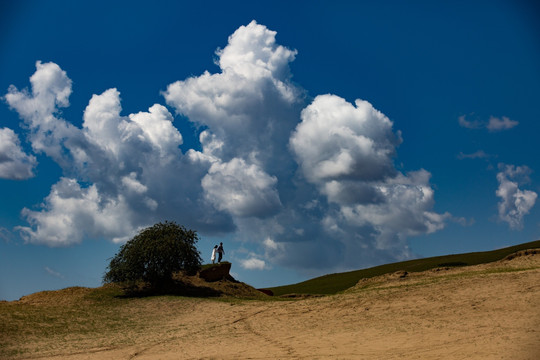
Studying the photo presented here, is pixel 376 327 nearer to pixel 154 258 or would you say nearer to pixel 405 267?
pixel 154 258

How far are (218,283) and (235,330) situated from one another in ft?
59.8

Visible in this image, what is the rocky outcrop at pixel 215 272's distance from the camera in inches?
1678

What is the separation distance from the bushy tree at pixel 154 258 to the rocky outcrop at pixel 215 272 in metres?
1.43

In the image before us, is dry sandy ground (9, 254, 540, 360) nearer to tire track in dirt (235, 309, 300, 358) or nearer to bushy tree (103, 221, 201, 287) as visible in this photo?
tire track in dirt (235, 309, 300, 358)

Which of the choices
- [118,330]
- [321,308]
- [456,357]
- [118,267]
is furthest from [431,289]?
[118,267]

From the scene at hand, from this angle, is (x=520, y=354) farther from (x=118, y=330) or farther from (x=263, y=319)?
(x=118, y=330)

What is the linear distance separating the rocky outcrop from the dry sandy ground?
38.1ft

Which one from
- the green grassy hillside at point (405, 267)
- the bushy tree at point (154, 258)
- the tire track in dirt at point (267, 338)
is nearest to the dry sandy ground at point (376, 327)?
the tire track in dirt at point (267, 338)

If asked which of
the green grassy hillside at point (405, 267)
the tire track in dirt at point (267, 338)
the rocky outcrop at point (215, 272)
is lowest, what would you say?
the tire track in dirt at point (267, 338)

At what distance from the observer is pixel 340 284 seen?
58.5m

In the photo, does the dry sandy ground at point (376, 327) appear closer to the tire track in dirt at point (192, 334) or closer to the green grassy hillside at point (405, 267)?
the tire track in dirt at point (192, 334)

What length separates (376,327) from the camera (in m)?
21.0

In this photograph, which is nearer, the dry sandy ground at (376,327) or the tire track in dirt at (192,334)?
the dry sandy ground at (376,327)

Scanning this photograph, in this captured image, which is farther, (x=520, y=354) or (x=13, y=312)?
(x=13, y=312)
